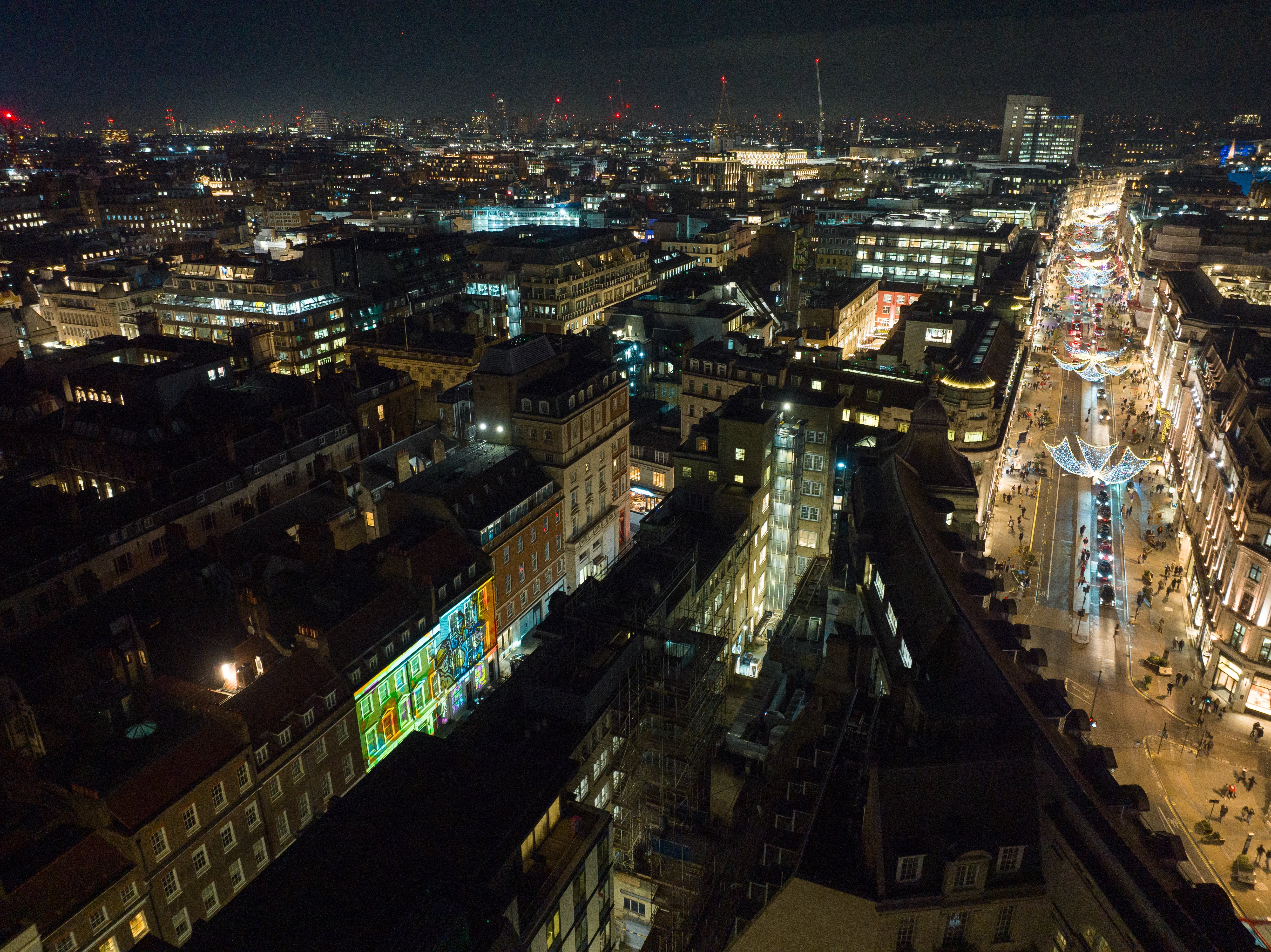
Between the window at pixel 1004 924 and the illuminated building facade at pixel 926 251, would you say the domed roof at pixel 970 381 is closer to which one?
the window at pixel 1004 924

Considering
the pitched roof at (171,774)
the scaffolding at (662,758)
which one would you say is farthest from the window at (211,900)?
the scaffolding at (662,758)

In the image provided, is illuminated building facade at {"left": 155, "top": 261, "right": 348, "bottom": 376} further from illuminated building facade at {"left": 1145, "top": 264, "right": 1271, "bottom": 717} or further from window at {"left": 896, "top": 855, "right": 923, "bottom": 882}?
illuminated building facade at {"left": 1145, "top": 264, "right": 1271, "bottom": 717}

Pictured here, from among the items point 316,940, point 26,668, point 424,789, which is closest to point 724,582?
point 424,789

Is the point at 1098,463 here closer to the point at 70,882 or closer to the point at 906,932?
the point at 906,932

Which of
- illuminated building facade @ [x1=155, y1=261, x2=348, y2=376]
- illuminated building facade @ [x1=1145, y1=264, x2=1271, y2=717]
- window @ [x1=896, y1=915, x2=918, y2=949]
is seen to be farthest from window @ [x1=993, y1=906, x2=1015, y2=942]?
illuminated building facade @ [x1=155, y1=261, x2=348, y2=376]

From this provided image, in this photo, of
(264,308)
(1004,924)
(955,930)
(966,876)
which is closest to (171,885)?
(955,930)

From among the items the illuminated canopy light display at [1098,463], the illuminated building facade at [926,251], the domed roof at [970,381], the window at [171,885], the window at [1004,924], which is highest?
the illuminated building facade at [926,251]
